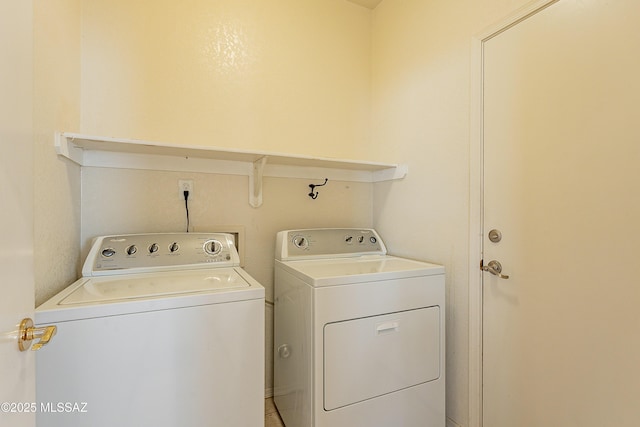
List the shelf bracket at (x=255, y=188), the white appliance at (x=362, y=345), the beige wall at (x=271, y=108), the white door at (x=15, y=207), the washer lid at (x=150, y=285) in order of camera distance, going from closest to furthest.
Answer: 1. the white door at (x=15, y=207)
2. the washer lid at (x=150, y=285)
3. the white appliance at (x=362, y=345)
4. the beige wall at (x=271, y=108)
5. the shelf bracket at (x=255, y=188)

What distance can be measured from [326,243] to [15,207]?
1380 mm

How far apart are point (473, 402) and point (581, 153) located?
122cm

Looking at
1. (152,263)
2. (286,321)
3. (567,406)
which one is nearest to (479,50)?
(567,406)

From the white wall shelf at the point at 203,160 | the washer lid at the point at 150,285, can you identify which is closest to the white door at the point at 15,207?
the washer lid at the point at 150,285

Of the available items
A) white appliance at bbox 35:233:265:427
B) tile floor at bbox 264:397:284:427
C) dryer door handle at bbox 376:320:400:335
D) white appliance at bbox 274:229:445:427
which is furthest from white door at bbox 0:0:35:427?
tile floor at bbox 264:397:284:427

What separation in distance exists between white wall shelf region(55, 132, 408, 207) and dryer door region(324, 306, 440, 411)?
91cm

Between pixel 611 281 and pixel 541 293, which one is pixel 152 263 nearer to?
pixel 541 293

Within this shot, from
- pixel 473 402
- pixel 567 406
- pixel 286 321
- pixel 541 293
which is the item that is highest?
pixel 541 293

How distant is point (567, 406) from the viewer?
3.55 feet

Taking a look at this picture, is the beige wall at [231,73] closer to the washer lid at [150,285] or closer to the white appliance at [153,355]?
the washer lid at [150,285]

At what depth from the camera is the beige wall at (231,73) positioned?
4.95ft

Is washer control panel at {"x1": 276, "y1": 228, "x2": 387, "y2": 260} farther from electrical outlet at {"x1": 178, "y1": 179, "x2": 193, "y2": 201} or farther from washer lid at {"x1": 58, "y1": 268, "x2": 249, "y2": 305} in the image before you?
electrical outlet at {"x1": 178, "y1": 179, "x2": 193, "y2": 201}

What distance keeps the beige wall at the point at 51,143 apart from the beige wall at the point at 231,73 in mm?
143

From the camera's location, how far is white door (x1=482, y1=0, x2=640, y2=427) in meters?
0.94
